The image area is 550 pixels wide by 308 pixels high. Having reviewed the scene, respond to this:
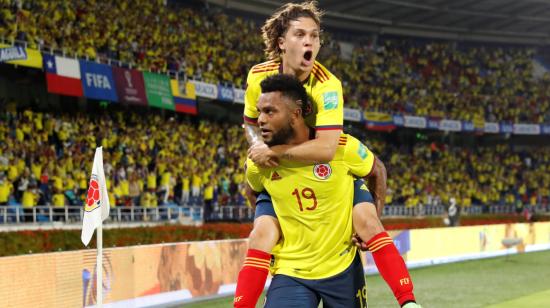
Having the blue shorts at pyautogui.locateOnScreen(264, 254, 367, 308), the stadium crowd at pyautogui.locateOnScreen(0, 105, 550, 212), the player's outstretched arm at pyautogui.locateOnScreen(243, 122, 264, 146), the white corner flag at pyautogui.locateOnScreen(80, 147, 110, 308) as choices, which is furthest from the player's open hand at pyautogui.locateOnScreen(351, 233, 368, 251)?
the stadium crowd at pyautogui.locateOnScreen(0, 105, 550, 212)

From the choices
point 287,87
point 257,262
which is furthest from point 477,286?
point 287,87

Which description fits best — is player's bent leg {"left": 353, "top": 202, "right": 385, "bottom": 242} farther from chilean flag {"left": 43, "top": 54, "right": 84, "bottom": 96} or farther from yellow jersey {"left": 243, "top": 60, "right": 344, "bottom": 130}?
chilean flag {"left": 43, "top": 54, "right": 84, "bottom": 96}

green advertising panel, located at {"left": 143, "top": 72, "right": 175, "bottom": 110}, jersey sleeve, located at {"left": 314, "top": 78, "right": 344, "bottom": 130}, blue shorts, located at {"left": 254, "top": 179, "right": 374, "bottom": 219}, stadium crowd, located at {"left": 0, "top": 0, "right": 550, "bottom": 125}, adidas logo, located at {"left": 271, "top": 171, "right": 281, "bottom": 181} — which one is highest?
stadium crowd, located at {"left": 0, "top": 0, "right": 550, "bottom": 125}

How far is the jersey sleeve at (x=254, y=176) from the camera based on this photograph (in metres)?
5.13

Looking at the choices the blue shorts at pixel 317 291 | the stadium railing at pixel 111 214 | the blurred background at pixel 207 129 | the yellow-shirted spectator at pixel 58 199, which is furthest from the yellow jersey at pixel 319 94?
the yellow-shirted spectator at pixel 58 199

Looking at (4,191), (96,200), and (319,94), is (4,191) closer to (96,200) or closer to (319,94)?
(96,200)

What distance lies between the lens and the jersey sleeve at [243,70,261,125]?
17.9 feet

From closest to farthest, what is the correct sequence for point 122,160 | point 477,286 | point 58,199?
point 477,286 → point 58,199 → point 122,160

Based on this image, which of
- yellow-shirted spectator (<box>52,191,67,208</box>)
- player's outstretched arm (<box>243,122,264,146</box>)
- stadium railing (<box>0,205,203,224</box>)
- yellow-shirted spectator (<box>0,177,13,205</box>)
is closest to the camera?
player's outstretched arm (<box>243,122,264,146</box>)

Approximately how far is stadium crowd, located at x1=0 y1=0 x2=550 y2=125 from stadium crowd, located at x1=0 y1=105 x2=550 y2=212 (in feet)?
8.07

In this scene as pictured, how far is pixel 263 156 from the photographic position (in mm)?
4879

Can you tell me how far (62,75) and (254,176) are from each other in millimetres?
21814

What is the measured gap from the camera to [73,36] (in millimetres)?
26312

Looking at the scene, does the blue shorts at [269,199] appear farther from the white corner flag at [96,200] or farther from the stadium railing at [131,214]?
the stadium railing at [131,214]
